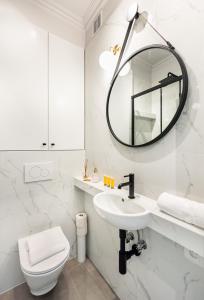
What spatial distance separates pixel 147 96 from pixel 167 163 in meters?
0.51

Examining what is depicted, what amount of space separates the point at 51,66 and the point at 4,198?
142cm

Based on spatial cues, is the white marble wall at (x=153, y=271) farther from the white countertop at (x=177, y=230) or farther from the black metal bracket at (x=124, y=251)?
the white countertop at (x=177, y=230)

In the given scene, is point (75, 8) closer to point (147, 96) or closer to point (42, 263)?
point (147, 96)

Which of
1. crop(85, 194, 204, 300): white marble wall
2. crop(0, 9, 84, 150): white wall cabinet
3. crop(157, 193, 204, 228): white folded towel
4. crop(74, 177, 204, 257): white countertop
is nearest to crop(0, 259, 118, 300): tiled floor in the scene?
crop(85, 194, 204, 300): white marble wall

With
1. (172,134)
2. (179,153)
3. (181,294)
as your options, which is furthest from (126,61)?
(181,294)

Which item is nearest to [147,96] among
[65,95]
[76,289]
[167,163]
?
[167,163]

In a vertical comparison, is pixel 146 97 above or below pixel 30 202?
above

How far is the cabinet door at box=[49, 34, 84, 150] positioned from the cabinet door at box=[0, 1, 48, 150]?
74 millimetres

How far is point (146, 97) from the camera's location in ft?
3.67

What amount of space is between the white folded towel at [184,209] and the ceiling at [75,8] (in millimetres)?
1917

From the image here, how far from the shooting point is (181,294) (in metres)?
0.85

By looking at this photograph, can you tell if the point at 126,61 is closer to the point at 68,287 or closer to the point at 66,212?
the point at 66,212

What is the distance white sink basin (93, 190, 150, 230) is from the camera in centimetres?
82

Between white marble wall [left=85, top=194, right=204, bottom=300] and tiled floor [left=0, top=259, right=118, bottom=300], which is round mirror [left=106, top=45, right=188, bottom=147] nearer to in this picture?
white marble wall [left=85, top=194, right=204, bottom=300]
